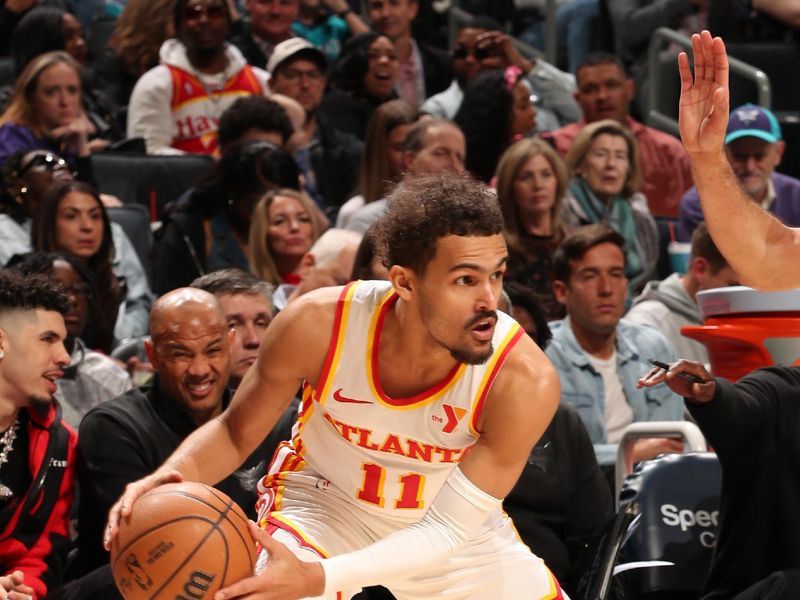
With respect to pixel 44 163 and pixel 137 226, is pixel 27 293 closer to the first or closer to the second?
pixel 44 163

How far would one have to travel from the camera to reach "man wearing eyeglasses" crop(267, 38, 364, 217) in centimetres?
795

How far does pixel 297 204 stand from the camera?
6449mm

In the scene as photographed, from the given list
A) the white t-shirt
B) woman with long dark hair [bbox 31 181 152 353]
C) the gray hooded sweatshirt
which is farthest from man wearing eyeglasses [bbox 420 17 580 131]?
the white t-shirt

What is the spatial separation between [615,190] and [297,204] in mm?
1819

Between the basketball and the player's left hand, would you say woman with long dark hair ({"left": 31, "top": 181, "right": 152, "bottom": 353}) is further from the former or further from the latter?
the player's left hand

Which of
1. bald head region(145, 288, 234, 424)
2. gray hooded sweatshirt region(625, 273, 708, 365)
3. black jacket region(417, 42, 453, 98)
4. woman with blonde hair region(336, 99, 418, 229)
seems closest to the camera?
bald head region(145, 288, 234, 424)

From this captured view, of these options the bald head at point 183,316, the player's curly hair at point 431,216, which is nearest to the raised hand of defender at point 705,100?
the player's curly hair at point 431,216

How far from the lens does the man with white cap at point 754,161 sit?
739 cm

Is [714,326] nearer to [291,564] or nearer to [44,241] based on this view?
[291,564]

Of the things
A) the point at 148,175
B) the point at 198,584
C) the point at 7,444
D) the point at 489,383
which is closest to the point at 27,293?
the point at 7,444

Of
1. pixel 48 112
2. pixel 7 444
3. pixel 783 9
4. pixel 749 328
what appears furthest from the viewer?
pixel 783 9

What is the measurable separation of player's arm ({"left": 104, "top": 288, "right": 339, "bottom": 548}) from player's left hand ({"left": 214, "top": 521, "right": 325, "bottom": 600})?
1.42ft

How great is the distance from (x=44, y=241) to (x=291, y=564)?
3265 mm

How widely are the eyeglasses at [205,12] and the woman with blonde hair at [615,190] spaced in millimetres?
2174
